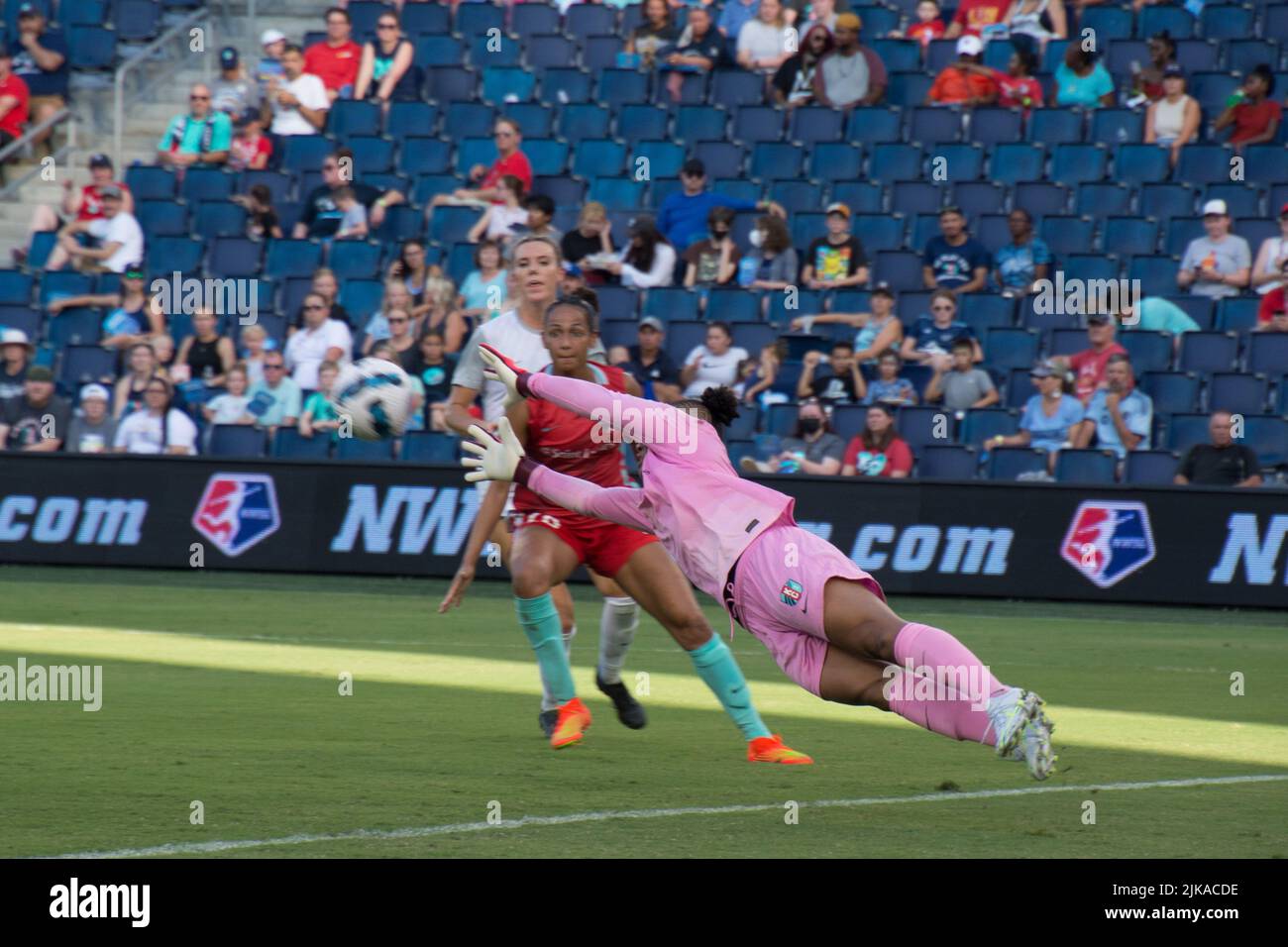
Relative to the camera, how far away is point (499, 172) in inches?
835

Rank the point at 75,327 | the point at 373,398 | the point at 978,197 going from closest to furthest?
the point at 373,398
the point at 978,197
the point at 75,327

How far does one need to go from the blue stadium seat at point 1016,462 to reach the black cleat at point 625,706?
334 inches

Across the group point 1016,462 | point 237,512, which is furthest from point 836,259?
point 237,512

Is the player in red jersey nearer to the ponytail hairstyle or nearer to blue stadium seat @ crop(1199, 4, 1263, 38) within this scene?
the ponytail hairstyle

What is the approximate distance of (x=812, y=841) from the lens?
6.52 metres

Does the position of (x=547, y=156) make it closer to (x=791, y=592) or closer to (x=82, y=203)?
(x=82, y=203)

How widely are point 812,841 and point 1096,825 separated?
1.11m

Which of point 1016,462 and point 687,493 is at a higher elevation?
point 687,493

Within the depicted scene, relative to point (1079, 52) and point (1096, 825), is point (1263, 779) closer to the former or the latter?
point (1096, 825)

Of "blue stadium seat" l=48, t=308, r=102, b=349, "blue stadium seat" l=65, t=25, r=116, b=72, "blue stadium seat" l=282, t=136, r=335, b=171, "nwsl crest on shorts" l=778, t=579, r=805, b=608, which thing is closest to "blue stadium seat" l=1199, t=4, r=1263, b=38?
"blue stadium seat" l=282, t=136, r=335, b=171

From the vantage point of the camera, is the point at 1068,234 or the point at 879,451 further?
the point at 1068,234

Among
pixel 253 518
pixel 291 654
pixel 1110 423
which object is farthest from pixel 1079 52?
pixel 291 654

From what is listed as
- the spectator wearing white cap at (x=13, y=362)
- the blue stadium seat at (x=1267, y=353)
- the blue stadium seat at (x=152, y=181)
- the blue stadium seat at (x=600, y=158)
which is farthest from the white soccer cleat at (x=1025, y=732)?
the blue stadium seat at (x=152, y=181)

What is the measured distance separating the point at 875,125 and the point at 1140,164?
9.70 feet
